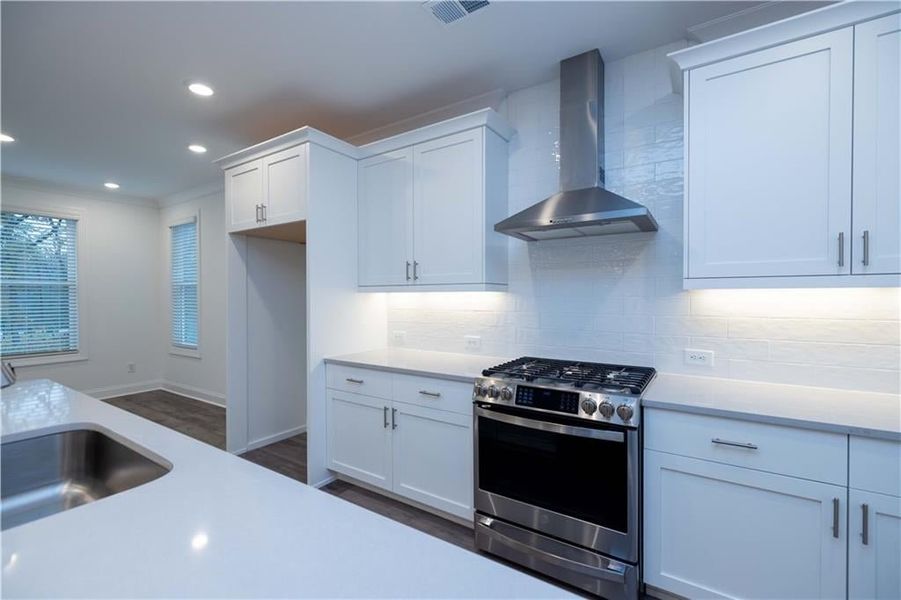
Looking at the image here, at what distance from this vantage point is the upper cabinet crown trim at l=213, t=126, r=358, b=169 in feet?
9.46

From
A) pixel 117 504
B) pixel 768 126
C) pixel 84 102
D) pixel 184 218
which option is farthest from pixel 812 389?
pixel 184 218

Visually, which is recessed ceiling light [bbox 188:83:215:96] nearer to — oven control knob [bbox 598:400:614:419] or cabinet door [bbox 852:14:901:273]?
oven control knob [bbox 598:400:614:419]

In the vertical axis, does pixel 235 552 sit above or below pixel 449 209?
below

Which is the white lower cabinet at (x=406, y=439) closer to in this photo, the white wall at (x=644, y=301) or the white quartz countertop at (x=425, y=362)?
the white quartz countertop at (x=425, y=362)

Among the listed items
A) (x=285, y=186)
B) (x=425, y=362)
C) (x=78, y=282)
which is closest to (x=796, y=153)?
(x=425, y=362)

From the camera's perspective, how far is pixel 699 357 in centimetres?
227

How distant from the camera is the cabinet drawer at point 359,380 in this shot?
8.96 feet

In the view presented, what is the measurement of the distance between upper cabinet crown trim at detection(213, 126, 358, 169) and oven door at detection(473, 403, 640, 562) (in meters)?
2.12

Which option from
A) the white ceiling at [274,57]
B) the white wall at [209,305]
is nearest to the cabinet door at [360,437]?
the white ceiling at [274,57]

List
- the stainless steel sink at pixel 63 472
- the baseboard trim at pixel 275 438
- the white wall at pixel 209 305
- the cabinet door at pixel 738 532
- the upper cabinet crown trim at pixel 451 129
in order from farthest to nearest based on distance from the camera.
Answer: the white wall at pixel 209 305 < the baseboard trim at pixel 275 438 < the upper cabinet crown trim at pixel 451 129 < the cabinet door at pixel 738 532 < the stainless steel sink at pixel 63 472

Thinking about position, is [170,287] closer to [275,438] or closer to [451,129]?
[275,438]

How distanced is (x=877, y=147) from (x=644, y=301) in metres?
1.13

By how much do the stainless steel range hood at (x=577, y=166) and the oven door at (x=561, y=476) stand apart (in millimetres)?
1015

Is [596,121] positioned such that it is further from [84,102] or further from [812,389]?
[84,102]
